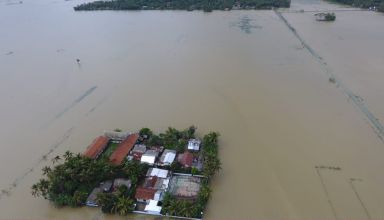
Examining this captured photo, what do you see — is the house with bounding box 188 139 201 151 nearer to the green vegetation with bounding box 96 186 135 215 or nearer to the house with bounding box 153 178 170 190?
the house with bounding box 153 178 170 190

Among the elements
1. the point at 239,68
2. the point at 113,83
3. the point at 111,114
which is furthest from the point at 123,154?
the point at 239,68

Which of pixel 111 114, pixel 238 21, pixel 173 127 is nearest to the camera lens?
pixel 173 127

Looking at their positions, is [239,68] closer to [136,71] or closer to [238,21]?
[136,71]

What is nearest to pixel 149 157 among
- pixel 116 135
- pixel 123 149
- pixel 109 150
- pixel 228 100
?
pixel 123 149

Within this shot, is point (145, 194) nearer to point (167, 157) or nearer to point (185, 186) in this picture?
point (185, 186)

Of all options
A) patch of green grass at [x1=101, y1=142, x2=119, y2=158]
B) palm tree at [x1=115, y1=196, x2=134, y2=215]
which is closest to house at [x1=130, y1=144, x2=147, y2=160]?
patch of green grass at [x1=101, y1=142, x2=119, y2=158]

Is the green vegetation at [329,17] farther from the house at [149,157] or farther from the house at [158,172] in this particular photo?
the house at [158,172]
